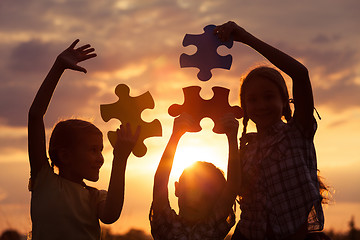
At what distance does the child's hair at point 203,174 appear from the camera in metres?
4.82

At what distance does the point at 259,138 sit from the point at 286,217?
0.89m

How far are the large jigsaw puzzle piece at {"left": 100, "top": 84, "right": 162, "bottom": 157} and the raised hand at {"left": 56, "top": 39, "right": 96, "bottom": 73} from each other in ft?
1.59

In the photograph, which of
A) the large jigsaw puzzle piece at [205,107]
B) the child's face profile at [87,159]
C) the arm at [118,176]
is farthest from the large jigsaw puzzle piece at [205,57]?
the child's face profile at [87,159]

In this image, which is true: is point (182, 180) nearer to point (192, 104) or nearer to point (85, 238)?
point (192, 104)

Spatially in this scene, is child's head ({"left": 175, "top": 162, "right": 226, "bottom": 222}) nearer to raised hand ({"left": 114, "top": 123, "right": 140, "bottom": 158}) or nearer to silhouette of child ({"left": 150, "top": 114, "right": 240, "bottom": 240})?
silhouette of child ({"left": 150, "top": 114, "right": 240, "bottom": 240})

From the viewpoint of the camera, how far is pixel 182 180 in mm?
4855

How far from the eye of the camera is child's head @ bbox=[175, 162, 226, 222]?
4.73 metres

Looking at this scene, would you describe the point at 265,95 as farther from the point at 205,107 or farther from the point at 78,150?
the point at 78,150

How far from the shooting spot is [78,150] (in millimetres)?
4613

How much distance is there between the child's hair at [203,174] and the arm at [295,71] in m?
0.99

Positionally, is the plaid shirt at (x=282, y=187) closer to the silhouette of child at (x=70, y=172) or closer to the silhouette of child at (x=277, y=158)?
the silhouette of child at (x=277, y=158)

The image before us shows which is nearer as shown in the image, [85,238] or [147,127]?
[85,238]

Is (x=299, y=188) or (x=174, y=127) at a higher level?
(x=174, y=127)

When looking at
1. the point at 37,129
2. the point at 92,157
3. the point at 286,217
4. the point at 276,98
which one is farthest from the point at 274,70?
the point at 37,129
